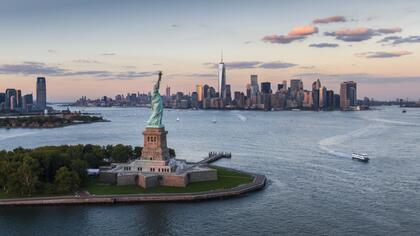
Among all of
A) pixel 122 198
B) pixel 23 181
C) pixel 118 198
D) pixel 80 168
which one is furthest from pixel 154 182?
pixel 23 181

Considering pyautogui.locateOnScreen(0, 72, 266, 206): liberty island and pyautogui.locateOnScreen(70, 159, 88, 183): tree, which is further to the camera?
pyautogui.locateOnScreen(70, 159, 88, 183): tree

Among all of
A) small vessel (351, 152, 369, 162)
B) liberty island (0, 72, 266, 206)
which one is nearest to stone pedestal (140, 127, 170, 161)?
liberty island (0, 72, 266, 206)

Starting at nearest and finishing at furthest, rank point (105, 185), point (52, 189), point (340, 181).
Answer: point (52, 189) < point (105, 185) < point (340, 181)

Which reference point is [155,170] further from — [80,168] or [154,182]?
[80,168]

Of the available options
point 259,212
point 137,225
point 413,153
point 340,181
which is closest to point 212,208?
point 259,212

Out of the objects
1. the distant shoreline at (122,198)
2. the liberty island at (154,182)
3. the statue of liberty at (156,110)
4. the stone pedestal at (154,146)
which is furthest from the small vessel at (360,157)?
the statue of liberty at (156,110)

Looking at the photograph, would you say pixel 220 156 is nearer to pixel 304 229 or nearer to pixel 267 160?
pixel 267 160

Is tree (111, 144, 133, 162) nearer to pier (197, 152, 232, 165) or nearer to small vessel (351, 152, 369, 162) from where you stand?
pier (197, 152, 232, 165)

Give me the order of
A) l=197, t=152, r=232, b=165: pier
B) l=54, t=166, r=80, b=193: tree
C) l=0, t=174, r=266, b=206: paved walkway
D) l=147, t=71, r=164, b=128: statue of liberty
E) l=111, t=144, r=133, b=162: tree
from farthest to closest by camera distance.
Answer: l=197, t=152, r=232, b=165: pier
l=111, t=144, r=133, b=162: tree
l=147, t=71, r=164, b=128: statue of liberty
l=54, t=166, r=80, b=193: tree
l=0, t=174, r=266, b=206: paved walkway
